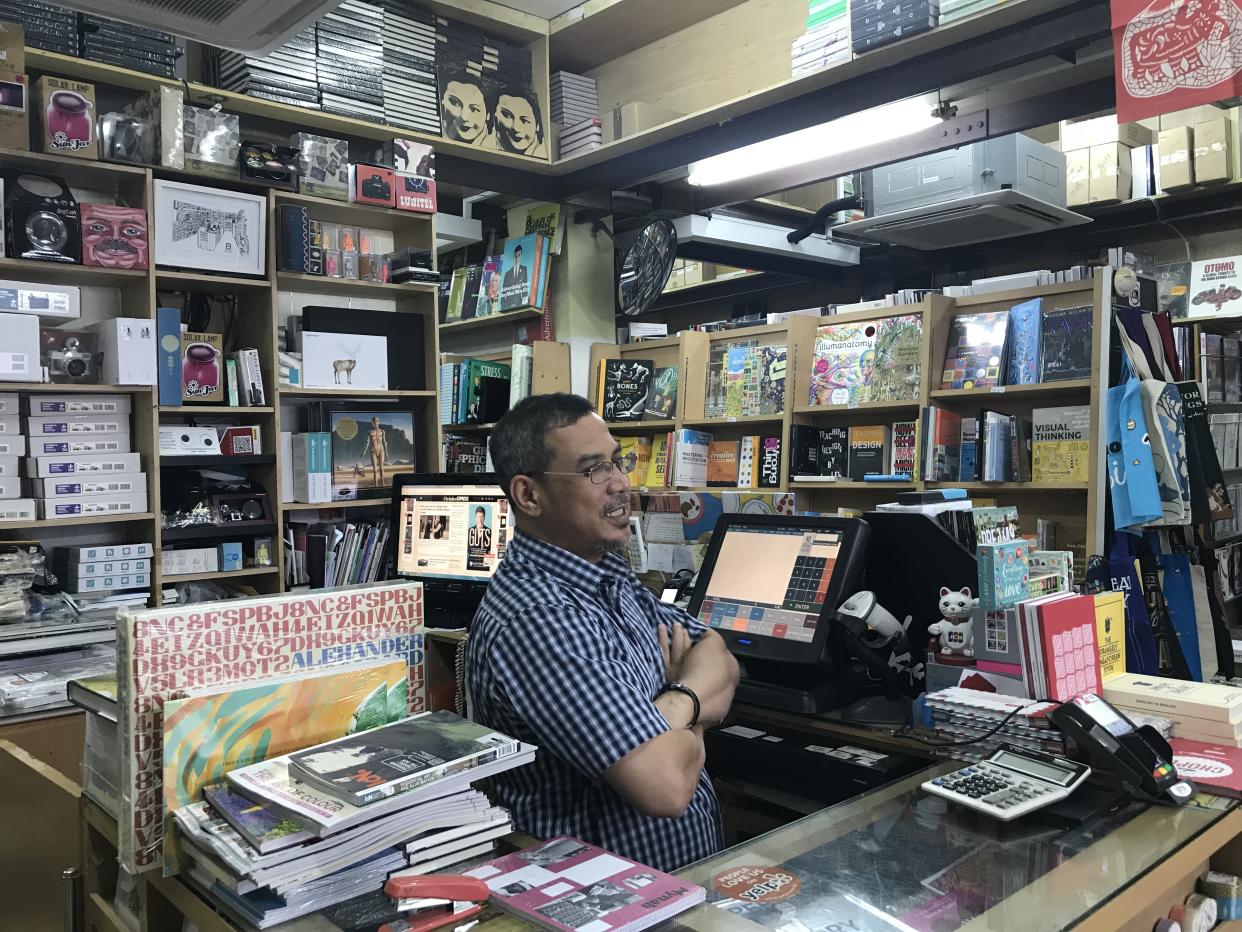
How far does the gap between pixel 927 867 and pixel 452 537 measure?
2.02m

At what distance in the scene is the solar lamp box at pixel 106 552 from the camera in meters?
3.49

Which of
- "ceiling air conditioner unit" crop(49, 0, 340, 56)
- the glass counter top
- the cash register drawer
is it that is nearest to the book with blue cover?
the cash register drawer

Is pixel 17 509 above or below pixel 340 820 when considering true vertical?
above

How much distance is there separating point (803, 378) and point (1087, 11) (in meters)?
1.96

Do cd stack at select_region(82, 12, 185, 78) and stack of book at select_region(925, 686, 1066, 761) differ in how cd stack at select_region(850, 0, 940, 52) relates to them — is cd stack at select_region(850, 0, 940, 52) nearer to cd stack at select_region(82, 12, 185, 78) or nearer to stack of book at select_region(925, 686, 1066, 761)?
stack of book at select_region(925, 686, 1066, 761)

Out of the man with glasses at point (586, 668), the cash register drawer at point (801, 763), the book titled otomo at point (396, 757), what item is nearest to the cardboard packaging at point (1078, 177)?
the cash register drawer at point (801, 763)

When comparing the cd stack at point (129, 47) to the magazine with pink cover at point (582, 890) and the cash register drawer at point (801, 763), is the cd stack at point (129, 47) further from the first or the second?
the magazine with pink cover at point (582, 890)

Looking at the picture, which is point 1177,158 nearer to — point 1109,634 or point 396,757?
point 1109,634

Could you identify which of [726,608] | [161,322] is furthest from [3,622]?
[726,608]

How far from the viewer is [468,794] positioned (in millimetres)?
1299

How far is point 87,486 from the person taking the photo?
11.6 feet

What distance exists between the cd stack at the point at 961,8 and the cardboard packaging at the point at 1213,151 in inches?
109

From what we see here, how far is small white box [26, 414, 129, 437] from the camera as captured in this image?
3.45m

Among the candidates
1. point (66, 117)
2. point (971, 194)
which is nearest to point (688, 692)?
point (66, 117)
